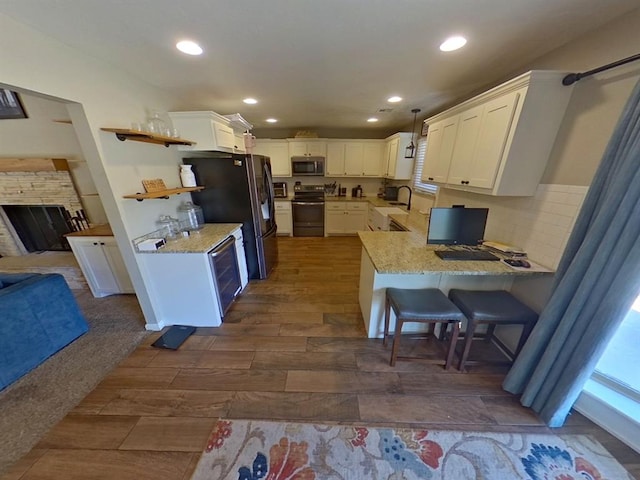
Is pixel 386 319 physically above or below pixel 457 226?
below

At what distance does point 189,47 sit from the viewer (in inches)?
61.8

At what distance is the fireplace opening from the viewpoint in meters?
3.28

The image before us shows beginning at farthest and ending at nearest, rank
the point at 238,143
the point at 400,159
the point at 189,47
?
the point at 400,159 < the point at 238,143 < the point at 189,47

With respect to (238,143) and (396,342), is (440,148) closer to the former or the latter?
(396,342)

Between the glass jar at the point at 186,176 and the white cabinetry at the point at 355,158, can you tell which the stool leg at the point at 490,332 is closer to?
the glass jar at the point at 186,176

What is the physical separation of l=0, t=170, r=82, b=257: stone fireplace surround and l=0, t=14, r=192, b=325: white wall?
1.81 meters

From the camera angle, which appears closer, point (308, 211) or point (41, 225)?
point (41, 225)

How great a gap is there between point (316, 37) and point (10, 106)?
4000 millimetres

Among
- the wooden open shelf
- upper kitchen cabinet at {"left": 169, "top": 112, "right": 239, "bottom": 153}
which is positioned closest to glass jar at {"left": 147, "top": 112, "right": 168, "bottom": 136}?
the wooden open shelf

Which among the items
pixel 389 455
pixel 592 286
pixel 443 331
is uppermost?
pixel 592 286

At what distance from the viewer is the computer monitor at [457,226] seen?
2018 millimetres

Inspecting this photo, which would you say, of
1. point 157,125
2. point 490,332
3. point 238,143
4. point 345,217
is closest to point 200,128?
point 157,125

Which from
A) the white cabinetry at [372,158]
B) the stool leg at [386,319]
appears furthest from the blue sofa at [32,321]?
the white cabinetry at [372,158]

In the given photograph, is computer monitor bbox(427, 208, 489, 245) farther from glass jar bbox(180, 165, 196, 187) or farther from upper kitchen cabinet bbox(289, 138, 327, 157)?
upper kitchen cabinet bbox(289, 138, 327, 157)
